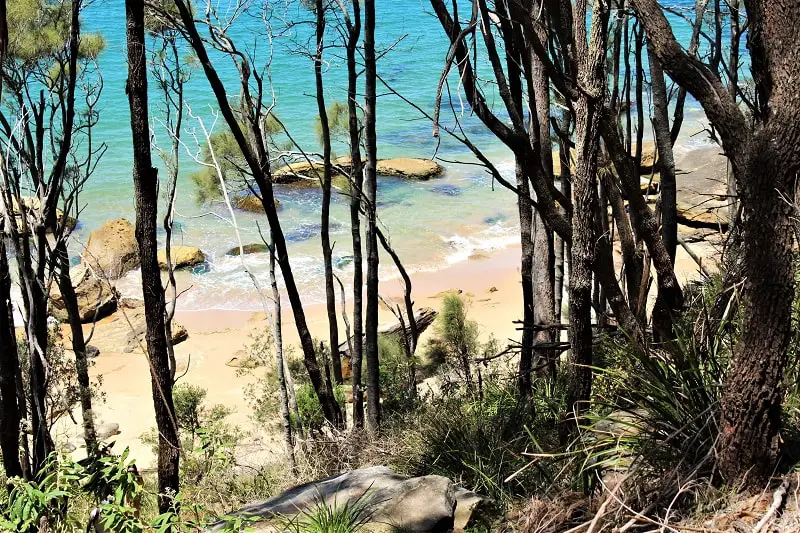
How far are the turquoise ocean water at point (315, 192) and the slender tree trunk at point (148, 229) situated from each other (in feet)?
25.8

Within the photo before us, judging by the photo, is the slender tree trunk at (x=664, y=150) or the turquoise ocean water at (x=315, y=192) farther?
the turquoise ocean water at (x=315, y=192)

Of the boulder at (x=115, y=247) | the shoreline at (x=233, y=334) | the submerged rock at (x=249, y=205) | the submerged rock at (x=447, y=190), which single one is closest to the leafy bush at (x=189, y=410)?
the shoreline at (x=233, y=334)

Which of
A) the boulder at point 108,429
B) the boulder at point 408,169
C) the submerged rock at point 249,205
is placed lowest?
the boulder at point 108,429

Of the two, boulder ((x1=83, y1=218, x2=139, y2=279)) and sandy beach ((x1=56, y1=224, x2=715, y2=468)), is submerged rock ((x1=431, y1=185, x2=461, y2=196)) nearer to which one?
sandy beach ((x1=56, y1=224, x2=715, y2=468))

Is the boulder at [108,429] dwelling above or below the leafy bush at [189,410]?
below

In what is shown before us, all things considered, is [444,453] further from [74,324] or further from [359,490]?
[74,324]

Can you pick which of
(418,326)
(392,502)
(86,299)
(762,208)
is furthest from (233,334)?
(762,208)

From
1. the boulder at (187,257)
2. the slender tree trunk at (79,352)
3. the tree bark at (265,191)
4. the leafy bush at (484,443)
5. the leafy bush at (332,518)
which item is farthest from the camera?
the boulder at (187,257)

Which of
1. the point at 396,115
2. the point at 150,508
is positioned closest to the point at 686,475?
the point at 150,508

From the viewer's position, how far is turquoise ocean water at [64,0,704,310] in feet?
61.9

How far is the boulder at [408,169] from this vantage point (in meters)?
25.0

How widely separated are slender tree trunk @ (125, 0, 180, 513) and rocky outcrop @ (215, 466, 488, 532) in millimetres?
1259

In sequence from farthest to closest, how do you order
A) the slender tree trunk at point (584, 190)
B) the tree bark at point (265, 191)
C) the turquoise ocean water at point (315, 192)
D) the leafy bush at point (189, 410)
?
the turquoise ocean water at point (315, 192)
the leafy bush at point (189, 410)
the tree bark at point (265, 191)
the slender tree trunk at point (584, 190)

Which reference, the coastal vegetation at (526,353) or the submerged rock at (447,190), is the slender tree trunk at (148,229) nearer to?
the coastal vegetation at (526,353)
